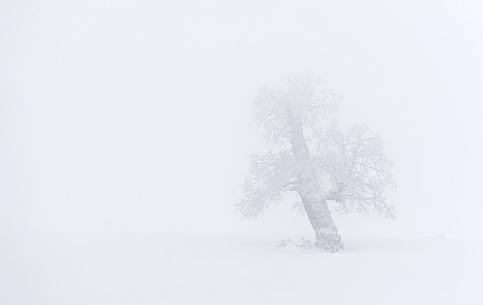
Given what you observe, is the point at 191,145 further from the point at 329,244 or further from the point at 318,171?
the point at 329,244

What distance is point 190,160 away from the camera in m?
94.4

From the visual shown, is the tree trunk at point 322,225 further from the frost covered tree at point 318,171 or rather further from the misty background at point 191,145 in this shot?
the misty background at point 191,145

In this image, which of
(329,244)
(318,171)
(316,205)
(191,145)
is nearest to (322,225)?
(316,205)

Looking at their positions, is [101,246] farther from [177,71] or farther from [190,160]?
[177,71]

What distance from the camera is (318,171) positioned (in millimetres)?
23844

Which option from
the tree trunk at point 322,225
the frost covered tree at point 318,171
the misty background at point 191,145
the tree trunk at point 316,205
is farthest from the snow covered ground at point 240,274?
the misty background at point 191,145

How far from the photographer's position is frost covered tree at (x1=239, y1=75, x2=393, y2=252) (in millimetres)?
23594

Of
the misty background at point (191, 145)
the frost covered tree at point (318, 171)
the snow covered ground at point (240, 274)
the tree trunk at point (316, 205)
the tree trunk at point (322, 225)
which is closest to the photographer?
the snow covered ground at point (240, 274)

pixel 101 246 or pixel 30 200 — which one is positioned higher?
pixel 30 200

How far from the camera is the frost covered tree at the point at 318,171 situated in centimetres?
2359

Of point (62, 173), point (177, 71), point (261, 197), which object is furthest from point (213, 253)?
point (177, 71)

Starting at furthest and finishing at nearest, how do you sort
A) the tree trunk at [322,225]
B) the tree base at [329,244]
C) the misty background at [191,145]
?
the misty background at [191,145], the tree trunk at [322,225], the tree base at [329,244]

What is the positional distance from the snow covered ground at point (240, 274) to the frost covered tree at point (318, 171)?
181cm

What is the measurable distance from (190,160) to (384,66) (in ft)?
347
